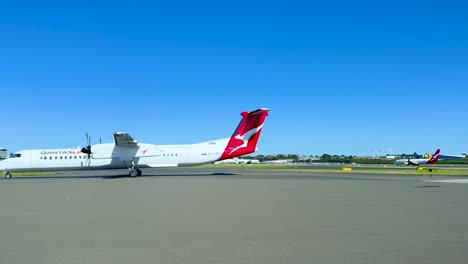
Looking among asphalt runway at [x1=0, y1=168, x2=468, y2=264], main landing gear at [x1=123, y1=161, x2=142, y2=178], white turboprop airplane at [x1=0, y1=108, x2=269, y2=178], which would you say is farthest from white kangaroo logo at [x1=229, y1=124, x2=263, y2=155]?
asphalt runway at [x1=0, y1=168, x2=468, y2=264]

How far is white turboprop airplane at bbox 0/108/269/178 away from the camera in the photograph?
4162 centimetres

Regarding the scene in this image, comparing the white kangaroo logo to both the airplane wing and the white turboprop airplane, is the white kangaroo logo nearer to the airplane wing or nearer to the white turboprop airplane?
the white turboprop airplane

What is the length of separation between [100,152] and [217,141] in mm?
12972

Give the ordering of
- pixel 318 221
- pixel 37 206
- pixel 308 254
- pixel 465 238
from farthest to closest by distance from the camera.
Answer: pixel 37 206, pixel 318 221, pixel 465 238, pixel 308 254

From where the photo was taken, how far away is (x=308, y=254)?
6902 millimetres

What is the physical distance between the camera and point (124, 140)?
40.4 m

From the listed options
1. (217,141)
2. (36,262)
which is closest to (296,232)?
(36,262)

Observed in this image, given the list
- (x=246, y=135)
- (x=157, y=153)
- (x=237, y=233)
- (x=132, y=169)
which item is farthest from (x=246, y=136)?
(x=237, y=233)

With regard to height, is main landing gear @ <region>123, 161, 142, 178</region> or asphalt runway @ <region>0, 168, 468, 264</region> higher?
main landing gear @ <region>123, 161, 142, 178</region>

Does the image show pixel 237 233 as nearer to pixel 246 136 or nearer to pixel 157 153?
pixel 246 136

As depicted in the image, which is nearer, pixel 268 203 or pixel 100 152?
pixel 268 203

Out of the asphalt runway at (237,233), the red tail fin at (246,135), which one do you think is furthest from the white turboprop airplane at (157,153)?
the asphalt runway at (237,233)

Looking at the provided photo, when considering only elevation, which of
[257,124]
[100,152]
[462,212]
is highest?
[257,124]

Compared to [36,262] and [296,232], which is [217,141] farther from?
[36,262]
